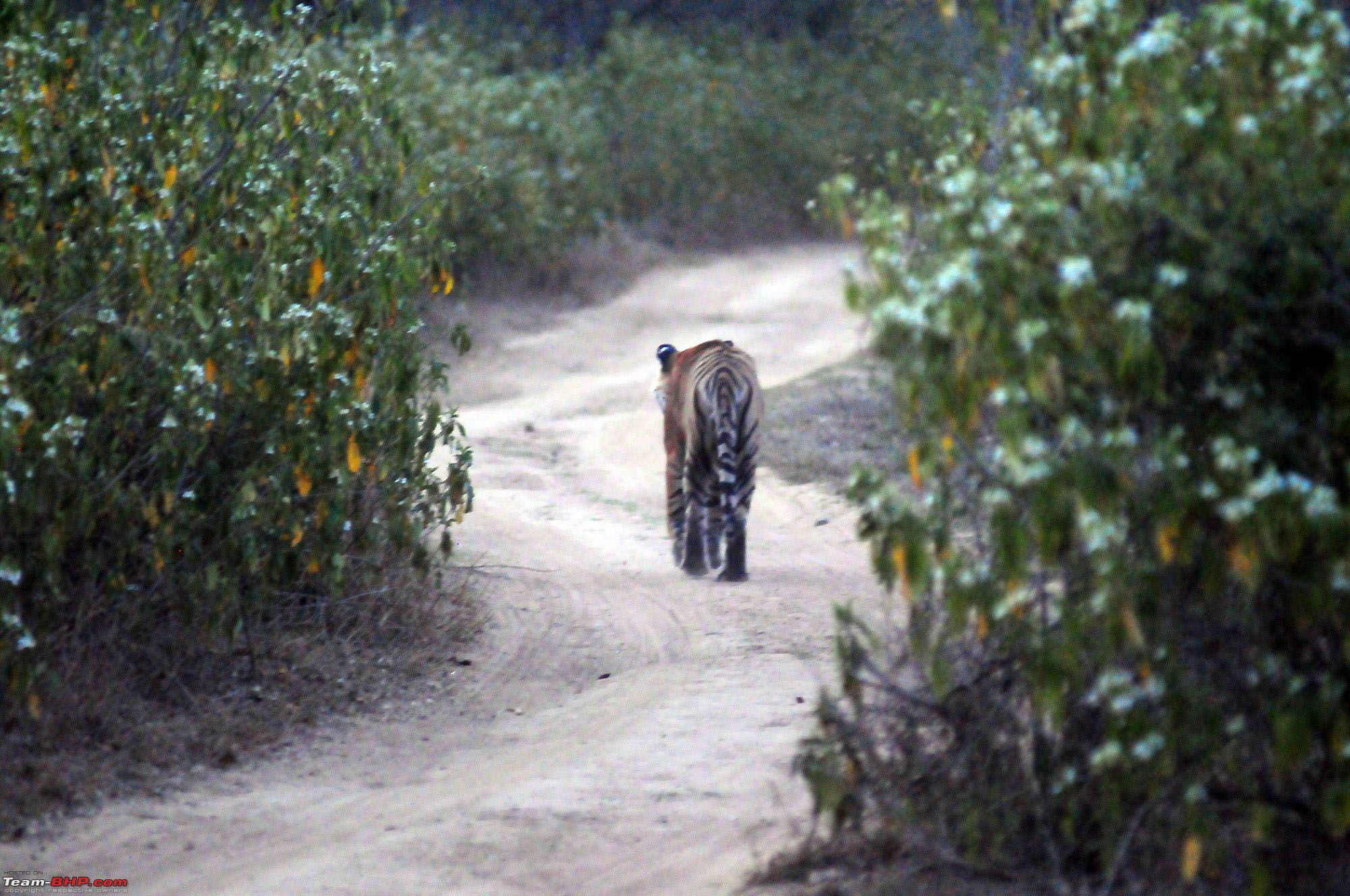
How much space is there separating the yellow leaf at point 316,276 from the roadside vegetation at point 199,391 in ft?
0.15

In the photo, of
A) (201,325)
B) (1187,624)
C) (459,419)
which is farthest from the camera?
(459,419)

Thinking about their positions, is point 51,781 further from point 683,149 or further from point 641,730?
point 683,149

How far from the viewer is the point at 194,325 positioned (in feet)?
22.7

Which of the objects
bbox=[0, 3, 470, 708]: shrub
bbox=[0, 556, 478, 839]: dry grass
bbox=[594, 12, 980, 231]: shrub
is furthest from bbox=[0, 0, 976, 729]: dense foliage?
bbox=[594, 12, 980, 231]: shrub

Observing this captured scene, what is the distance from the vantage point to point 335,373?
288 inches

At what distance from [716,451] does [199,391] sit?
3.83m

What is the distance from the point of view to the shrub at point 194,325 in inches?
253

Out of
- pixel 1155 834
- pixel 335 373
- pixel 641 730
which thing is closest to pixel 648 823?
pixel 641 730

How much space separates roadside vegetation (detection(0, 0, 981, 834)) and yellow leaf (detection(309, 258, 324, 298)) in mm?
47

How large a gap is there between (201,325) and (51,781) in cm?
200

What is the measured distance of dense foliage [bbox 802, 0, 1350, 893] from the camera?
12.2ft

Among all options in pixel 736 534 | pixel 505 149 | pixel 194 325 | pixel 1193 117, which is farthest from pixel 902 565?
pixel 505 149

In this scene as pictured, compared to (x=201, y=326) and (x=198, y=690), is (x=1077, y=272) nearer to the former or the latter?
(x=201, y=326)

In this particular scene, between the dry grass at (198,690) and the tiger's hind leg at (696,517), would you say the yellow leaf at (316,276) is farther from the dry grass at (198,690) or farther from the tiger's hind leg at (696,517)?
the tiger's hind leg at (696,517)
